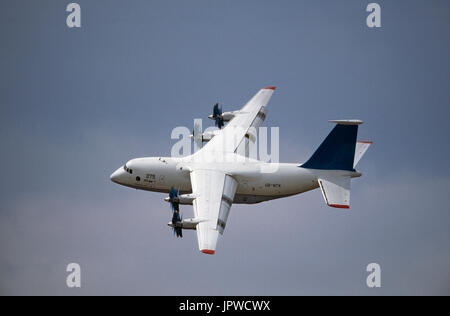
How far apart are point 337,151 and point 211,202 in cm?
1456

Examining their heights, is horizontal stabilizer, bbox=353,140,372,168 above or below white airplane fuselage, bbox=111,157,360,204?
above

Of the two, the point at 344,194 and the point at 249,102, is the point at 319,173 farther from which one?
the point at 249,102

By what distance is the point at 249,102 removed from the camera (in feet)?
331

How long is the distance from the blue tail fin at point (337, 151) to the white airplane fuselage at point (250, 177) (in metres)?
0.98

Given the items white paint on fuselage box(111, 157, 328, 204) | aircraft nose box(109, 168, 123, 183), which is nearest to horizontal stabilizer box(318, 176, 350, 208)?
white paint on fuselage box(111, 157, 328, 204)

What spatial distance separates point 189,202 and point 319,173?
14431 millimetres

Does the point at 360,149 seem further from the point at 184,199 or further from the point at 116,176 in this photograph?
the point at 116,176

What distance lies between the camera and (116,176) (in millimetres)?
91625

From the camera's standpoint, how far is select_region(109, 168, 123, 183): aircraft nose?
91500 mm

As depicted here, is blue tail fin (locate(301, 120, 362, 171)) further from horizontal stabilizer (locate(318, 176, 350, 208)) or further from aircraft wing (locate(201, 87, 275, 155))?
aircraft wing (locate(201, 87, 275, 155))

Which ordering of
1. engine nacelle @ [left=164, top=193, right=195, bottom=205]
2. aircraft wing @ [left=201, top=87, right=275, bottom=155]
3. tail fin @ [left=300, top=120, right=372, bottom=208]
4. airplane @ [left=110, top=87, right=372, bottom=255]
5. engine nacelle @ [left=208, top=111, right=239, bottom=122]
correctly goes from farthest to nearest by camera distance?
engine nacelle @ [left=208, top=111, right=239, bottom=122]
aircraft wing @ [left=201, top=87, right=275, bottom=155]
tail fin @ [left=300, top=120, right=372, bottom=208]
airplane @ [left=110, top=87, right=372, bottom=255]
engine nacelle @ [left=164, top=193, right=195, bottom=205]

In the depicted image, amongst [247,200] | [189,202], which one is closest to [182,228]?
[189,202]

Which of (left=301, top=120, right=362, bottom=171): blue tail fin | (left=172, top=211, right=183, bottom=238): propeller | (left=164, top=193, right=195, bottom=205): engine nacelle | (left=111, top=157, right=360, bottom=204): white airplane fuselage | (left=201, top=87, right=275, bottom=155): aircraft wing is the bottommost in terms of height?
(left=172, top=211, right=183, bottom=238): propeller

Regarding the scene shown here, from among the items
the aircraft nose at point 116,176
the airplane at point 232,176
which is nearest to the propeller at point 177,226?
the airplane at point 232,176
